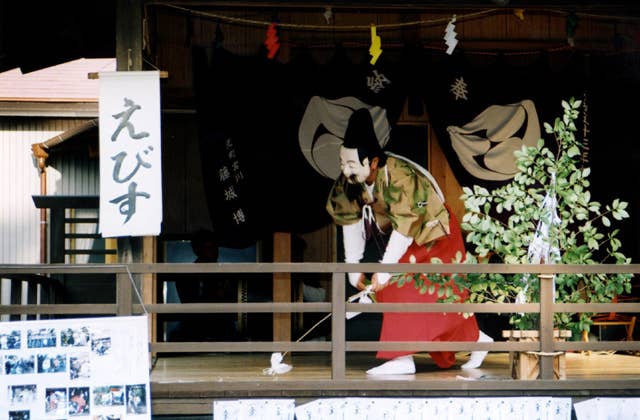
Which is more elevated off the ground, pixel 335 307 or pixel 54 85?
pixel 54 85

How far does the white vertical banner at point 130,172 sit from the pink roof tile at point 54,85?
6467mm

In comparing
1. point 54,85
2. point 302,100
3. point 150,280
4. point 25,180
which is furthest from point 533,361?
point 54,85

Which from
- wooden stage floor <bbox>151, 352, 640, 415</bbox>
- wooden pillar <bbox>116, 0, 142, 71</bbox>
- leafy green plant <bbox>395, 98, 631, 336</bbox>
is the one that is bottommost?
wooden stage floor <bbox>151, 352, 640, 415</bbox>

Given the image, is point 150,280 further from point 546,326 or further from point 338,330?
point 546,326

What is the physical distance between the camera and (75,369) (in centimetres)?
733

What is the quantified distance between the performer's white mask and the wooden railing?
2204mm

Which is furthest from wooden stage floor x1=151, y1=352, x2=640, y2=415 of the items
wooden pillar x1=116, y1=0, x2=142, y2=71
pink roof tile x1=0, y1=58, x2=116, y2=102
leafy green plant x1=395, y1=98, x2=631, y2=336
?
pink roof tile x1=0, y1=58, x2=116, y2=102

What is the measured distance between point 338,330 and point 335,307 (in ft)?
0.63

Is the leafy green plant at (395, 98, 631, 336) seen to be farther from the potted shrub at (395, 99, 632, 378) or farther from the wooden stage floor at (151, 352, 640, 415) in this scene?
the wooden stage floor at (151, 352, 640, 415)

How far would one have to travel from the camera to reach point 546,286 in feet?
26.1

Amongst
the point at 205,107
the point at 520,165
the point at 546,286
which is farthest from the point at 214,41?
the point at 546,286

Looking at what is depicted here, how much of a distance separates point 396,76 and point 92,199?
419 centimetres

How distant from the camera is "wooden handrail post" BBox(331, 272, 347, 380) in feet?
25.6

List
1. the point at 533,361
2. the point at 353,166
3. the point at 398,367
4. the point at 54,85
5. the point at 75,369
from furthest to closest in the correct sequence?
the point at 54,85 < the point at 353,166 < the point at 398,367 < the point at 533,361 < the point at 75,369
